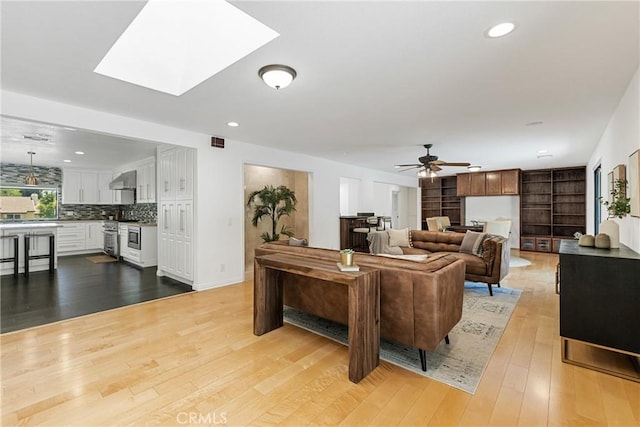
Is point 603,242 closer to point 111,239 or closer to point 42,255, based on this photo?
point 42,255

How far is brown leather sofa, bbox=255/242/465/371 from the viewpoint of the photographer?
2203mm

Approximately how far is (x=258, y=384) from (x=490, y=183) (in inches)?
358

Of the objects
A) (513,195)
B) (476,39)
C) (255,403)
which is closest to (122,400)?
(255,403)

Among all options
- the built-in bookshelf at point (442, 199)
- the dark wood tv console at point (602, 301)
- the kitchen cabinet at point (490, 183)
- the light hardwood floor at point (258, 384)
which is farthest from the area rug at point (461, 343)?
the built-in bookshelf at point (442, 199)

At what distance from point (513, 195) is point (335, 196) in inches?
222

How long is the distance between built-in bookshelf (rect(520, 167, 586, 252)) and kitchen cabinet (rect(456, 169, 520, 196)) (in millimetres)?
605

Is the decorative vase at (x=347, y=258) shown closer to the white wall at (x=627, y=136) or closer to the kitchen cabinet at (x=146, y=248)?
the white wall at (x=627, y=136)

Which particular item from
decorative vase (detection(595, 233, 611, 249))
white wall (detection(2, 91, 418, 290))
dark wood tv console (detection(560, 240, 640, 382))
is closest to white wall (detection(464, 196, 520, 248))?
white wall (detection(2, 91, 418, 290))

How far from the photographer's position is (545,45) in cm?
211

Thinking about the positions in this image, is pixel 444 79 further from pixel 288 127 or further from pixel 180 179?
pixel 180 179

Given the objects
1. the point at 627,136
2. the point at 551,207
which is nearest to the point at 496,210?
the point at 551,207

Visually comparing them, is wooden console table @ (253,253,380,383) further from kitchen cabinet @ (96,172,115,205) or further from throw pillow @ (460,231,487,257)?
kitchen cabinet @ (96,172,115,205)

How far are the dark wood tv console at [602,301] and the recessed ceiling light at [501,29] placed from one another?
1815mm

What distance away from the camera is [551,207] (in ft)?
27.6
